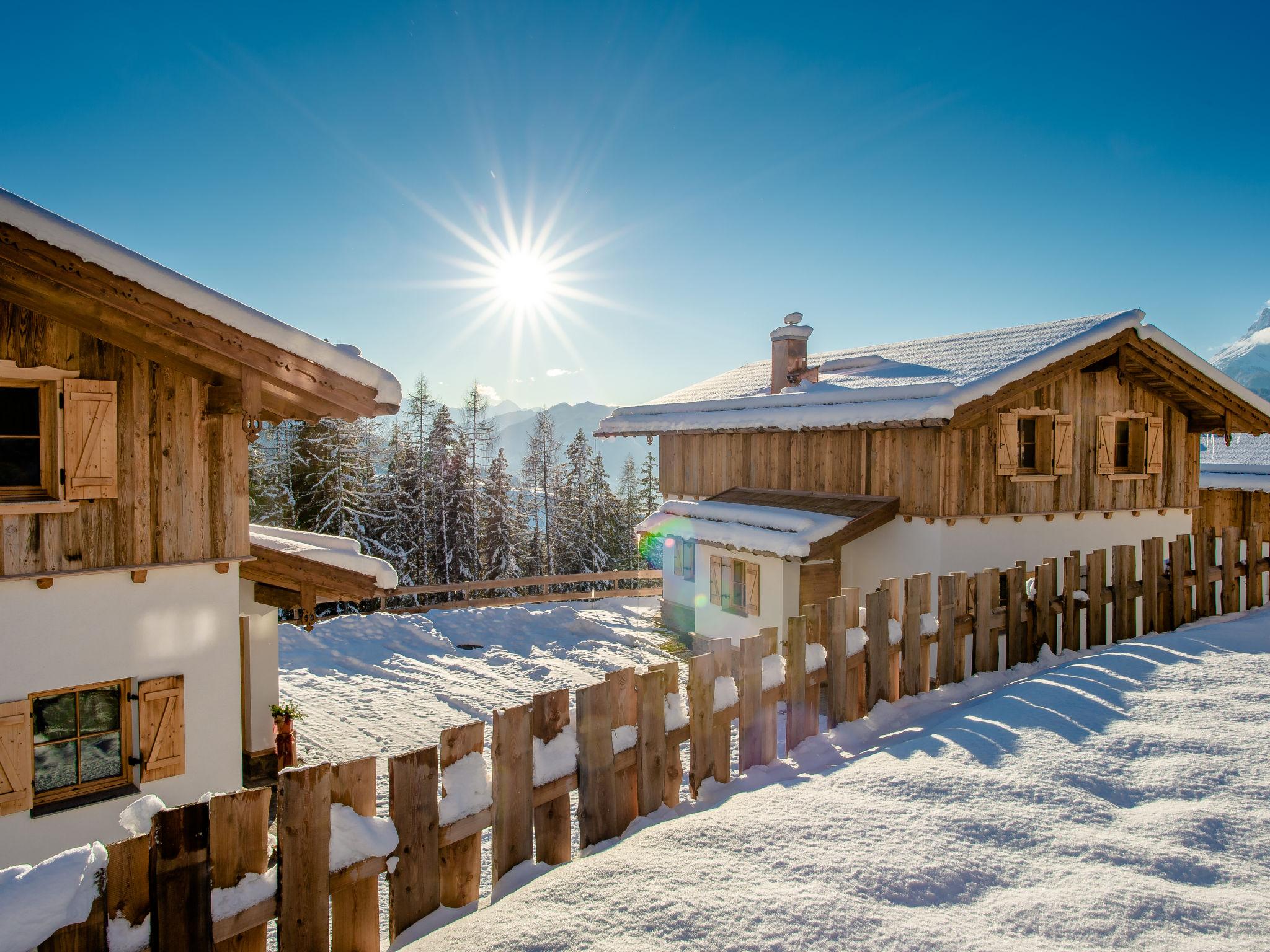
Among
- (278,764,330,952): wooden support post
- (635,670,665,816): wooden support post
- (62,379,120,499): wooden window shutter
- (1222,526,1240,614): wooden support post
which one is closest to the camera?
(278,764,330,952): wooden support post

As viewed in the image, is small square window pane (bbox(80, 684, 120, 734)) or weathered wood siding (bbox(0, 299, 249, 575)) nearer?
weathered wood siding (bbox(0, 299, 249, 575))

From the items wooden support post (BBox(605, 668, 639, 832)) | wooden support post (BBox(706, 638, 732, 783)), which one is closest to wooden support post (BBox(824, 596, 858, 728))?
wooden support post (BBox(706, 638, 732, 783))

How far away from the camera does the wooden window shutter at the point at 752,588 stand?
14445 mm

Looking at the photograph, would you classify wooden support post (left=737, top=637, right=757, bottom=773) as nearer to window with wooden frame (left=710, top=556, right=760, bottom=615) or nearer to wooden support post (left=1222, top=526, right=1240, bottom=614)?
wooden support post (left=1222, top=526, right=1240, bottom=614)

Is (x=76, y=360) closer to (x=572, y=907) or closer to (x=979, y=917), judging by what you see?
(x=572, y=907)

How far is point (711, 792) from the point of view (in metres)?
5.04

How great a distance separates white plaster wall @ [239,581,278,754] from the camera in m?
9.42

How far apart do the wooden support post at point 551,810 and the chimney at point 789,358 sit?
13.4m

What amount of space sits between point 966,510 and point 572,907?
36.0 ft

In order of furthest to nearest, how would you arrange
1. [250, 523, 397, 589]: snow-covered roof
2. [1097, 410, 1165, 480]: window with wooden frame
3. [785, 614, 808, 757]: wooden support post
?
1. [1097, 410, 1165, 480]: window with wooden frame
2. [250, 523, 397, 589]: snow-covered roof
3. [785, 614, 808, 757]: wooden support post

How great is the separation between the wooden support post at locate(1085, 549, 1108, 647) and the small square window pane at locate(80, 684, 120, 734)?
9478 millimetres

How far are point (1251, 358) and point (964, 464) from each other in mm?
179960

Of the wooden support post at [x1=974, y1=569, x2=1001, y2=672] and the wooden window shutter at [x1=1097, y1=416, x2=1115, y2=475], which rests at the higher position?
the wooden window shutter at [x1=1097, y1=416, x2=1115, y2=475]

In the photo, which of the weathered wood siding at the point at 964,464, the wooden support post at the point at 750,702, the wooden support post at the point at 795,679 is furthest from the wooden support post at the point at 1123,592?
the wooden support post at the point at 750,702
